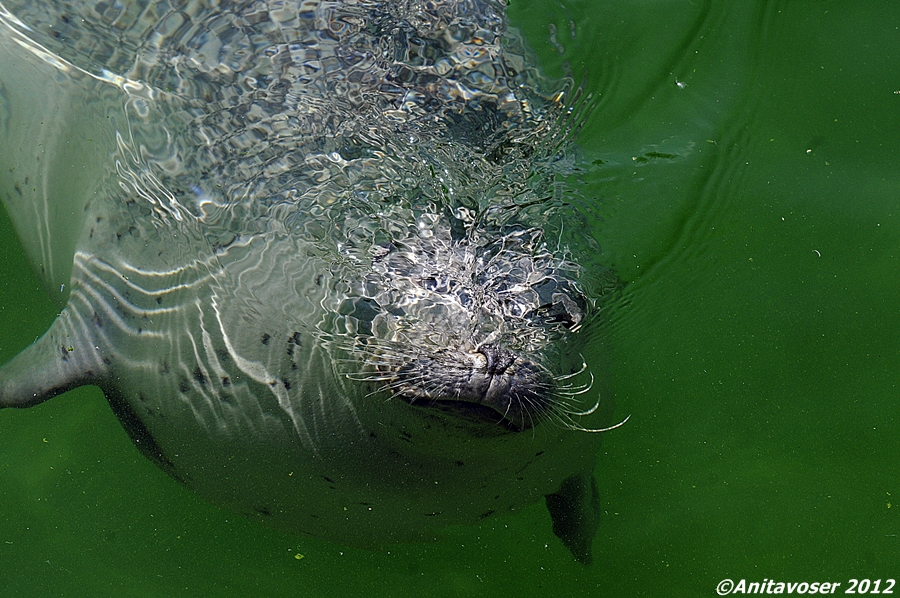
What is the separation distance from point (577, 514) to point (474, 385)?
192 cm

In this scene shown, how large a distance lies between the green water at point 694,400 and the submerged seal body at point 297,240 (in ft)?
1.49

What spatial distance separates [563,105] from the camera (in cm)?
372

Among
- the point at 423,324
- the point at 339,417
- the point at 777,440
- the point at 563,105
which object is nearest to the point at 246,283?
the point at 339,417

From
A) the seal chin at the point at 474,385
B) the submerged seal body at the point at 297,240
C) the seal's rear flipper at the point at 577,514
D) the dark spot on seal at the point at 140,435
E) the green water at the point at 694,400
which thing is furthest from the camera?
the green water at the point at 694,400

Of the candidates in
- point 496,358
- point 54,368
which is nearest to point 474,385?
point 496,358

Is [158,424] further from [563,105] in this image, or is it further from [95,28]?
[563,105]

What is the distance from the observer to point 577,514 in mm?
3686

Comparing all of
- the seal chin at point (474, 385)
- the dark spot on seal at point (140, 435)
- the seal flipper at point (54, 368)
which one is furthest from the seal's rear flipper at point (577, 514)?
the seal flipper at point (54, 368)

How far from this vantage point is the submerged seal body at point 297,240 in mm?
2719

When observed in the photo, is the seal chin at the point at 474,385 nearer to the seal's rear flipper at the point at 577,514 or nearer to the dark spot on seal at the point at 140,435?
the seal's rear flipper at the point at 577,514

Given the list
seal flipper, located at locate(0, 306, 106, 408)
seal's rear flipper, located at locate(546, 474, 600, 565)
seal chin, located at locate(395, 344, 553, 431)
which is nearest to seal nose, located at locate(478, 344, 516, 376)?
seal chin, located at locate(395, 344, 553, 431)

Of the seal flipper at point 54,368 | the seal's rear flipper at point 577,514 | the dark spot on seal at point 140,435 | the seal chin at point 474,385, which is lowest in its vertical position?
the seal's rear flipper at point 577,514

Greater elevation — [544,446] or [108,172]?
[108,172]

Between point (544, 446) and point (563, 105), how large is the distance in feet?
6.01
